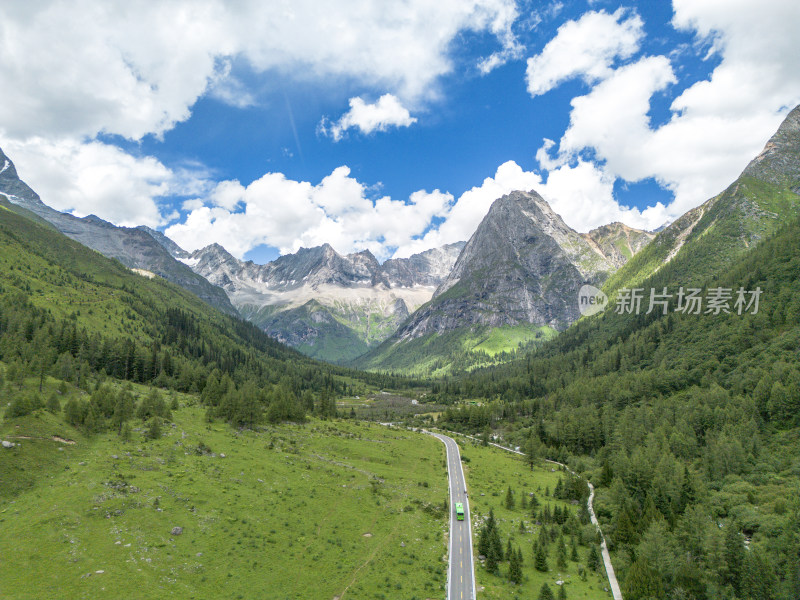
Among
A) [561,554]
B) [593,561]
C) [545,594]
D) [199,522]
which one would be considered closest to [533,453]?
[593,561]

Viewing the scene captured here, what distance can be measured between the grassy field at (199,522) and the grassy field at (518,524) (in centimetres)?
803

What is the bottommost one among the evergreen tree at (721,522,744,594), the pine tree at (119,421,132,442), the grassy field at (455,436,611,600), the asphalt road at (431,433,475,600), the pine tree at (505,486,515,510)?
the asphalt road at (431,433,475,600)

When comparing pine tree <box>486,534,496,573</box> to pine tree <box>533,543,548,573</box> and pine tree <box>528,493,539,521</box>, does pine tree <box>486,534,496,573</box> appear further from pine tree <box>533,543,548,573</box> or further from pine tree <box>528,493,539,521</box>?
pine tree <box>528,493,539,521</box>

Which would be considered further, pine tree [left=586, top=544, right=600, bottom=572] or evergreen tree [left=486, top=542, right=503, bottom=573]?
pine tree [left=586, top=544, right=600, bottom=572]

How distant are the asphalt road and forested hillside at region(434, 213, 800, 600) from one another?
2234cm

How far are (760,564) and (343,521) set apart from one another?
200 feet

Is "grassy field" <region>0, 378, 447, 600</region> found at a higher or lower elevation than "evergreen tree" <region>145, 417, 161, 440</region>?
lower

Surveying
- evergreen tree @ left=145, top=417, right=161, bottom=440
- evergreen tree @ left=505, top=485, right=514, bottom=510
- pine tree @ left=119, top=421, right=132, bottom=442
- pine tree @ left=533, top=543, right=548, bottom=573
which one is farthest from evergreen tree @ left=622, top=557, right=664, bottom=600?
pine tree @ left=119, top=421, right=132, bottom=442

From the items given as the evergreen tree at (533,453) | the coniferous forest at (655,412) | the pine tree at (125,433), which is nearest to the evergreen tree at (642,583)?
the coniferous forest at (655,412)

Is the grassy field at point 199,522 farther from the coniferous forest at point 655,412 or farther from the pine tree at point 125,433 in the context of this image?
the coniferous forest at point 655,412

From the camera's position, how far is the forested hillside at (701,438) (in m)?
57.1

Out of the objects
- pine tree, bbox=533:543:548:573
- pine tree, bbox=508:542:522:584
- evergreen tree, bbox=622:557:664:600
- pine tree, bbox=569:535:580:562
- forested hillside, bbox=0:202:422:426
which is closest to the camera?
evergreen tree, bbox=622:557:664:600

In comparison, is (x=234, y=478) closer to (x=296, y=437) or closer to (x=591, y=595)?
(x=296, y=437)

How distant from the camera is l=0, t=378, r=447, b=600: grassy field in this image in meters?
40.7
